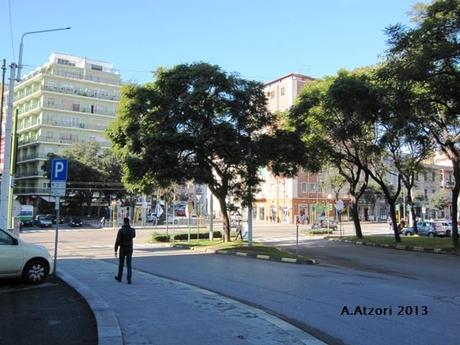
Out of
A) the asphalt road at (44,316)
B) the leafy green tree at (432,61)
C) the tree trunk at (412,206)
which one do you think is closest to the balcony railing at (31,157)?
the tree trunk at (412,206)

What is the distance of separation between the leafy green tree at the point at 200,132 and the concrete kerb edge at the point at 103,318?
595 inches

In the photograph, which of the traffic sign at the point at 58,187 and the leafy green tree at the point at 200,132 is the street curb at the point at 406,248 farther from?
the traffic sign at the point at 58,187

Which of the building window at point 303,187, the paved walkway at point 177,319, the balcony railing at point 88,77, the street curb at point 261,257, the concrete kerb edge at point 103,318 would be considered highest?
the balcony railing at point 88,77

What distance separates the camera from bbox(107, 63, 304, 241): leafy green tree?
26203 mm

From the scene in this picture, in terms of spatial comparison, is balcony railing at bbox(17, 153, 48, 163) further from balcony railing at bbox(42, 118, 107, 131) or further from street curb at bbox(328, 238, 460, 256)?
street curb at bbox(328, 238, 460, 256)

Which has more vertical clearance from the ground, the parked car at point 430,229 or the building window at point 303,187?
the building window at point 303,187

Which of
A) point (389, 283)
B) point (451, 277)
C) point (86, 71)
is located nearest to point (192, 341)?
point (389, 283)

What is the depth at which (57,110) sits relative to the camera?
A: 302ft

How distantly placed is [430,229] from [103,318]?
4590 cm

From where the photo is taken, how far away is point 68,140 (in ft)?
306

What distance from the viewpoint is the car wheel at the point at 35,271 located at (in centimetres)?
1251

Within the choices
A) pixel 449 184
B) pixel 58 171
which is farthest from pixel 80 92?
pixel 58 171

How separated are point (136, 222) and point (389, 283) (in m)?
64.3

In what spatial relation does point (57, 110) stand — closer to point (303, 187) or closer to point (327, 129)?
point (303, 187)
